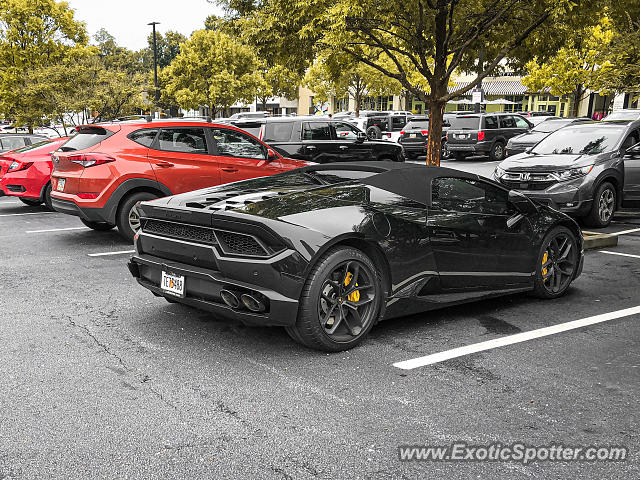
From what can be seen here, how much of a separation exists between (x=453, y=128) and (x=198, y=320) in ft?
71.2

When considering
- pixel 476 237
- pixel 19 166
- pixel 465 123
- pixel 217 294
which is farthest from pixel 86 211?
pixel 465 123

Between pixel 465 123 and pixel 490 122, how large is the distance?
1.00m

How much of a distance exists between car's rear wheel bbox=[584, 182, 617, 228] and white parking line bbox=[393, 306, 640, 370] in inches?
197

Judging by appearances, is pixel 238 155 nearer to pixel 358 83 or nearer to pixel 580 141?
pixel 580 141

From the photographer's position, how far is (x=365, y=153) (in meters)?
16.4

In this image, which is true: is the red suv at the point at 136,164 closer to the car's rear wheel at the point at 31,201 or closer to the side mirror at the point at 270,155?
the side mirror at the point at 270,155

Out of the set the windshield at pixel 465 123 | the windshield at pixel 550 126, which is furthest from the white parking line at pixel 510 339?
the windshield at pixel 465 123

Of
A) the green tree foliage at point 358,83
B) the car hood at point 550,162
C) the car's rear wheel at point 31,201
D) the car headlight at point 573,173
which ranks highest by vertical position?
the green tree foliage at point 358,83

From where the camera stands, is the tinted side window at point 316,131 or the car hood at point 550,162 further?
the tinted side window at point 316,131

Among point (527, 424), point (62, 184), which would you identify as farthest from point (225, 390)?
point (62, 184)

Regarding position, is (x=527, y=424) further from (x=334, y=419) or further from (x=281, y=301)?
(x=281, y=301)

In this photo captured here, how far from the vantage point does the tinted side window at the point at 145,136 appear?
30.1 feet

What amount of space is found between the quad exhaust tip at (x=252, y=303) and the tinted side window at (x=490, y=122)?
2238 centimetres

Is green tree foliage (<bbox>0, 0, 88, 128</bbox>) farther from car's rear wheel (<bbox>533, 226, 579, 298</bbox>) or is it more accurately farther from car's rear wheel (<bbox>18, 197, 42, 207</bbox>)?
car's rear wheel (<bbox>533, 226, 579, 298</bbox>)
